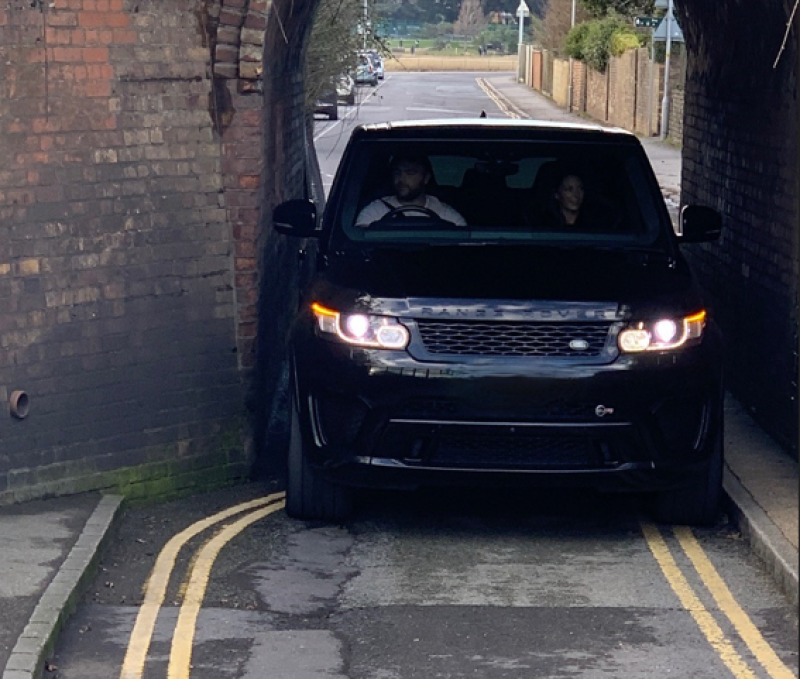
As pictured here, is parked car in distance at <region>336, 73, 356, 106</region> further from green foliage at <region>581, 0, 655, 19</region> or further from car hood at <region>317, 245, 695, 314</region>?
green foliage at <region>581, 0, 655, 19</region>

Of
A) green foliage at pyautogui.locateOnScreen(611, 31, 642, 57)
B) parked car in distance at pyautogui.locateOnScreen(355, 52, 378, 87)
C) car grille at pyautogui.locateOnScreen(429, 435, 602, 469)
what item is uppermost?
parked car in distance at pyautogui.locateOnScreen(355, 52, 378, 87)

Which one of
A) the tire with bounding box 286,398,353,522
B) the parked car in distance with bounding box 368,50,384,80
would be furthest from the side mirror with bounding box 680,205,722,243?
the parked car in distance with bounding box 368,50,384,80

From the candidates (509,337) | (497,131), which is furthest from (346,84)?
(509,337)

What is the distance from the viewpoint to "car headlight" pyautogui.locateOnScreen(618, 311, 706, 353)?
23.9 feet

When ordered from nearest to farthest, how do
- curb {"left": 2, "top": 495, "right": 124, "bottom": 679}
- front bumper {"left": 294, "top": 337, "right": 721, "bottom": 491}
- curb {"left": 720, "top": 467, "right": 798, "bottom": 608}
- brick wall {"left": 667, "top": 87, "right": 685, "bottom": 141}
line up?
1. curb {"left": 2, "top": 495, "right": 124, "bottom": 679}
2. curb {"left": 720, "top": 467, "right": 798, "bottom": 608}
3. front bumper {"left": 294, "top": 337, "right": 721, "bottom": 491}
4. brick wall {"left": 667, "top": 87, "right": 685, "bottom": 141}

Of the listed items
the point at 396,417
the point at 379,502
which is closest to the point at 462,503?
the point at 379,502

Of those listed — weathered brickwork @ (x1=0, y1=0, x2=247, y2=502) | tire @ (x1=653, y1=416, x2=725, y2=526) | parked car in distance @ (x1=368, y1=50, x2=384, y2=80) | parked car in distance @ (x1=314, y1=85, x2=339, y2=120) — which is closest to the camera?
tire @ (x1=653, y1=416, x2=725, y2=526)

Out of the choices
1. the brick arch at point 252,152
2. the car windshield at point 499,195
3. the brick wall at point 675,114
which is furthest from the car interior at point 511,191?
the brick wall at point 675,114

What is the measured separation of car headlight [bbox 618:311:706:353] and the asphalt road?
956mm

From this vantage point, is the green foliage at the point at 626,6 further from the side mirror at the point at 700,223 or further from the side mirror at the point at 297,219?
the side mirror at the point at 297,219

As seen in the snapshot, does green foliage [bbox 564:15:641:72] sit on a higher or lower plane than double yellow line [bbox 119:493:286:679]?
lower

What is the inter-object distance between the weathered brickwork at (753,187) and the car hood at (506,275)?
126 cm

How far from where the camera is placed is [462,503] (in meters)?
8.49

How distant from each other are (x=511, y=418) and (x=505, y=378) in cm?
18
